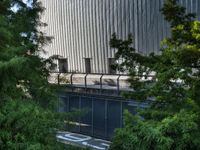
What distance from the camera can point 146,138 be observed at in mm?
6262

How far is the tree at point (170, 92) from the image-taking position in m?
6.27

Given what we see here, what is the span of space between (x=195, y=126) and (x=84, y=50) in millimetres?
22728

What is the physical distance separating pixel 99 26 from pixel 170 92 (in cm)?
1982

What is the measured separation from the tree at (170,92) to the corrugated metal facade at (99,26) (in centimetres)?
1251

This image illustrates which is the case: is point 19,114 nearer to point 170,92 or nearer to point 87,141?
point 170,92

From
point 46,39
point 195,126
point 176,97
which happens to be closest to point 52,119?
point 195,126

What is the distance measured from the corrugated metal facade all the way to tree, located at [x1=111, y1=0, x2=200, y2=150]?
12515 mm

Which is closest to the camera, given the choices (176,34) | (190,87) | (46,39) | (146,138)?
(146,138)

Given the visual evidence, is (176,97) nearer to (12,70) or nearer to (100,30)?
(12,70)

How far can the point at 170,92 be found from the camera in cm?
769

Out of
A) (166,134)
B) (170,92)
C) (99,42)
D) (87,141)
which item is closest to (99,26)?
(99,42)

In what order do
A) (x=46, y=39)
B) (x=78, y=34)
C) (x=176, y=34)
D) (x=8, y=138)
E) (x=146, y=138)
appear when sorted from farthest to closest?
(x=78, y=34)
(x=46, y=39)
(x=176, y=34)
(x=146, y=138)
(x=8, y=138)

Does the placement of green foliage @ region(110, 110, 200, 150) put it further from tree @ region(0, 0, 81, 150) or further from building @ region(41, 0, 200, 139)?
building @ region(41, 0, 200, 139)

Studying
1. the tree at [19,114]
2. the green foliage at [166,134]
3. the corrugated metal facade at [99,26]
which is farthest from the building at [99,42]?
the tree at [19,114]
